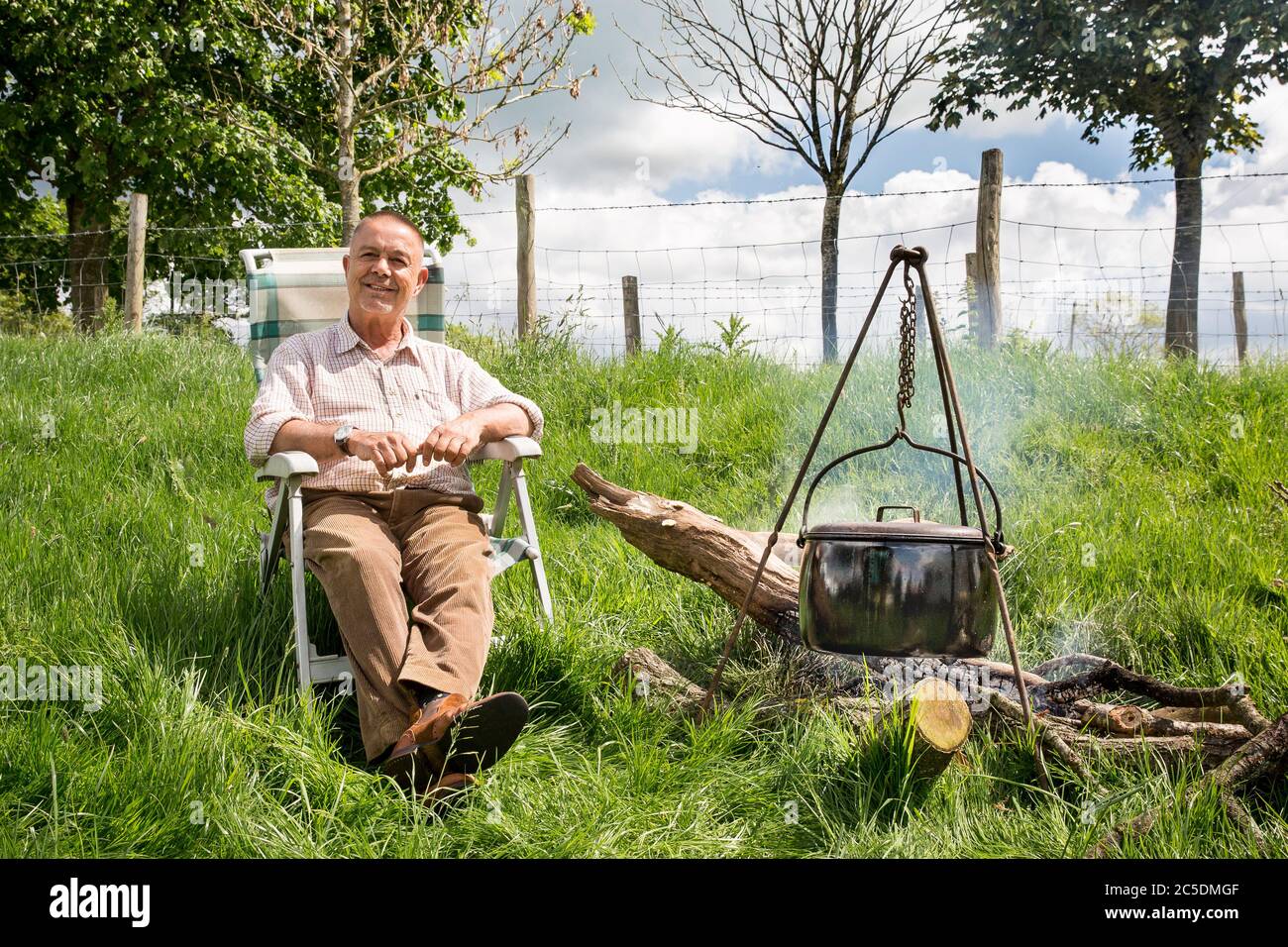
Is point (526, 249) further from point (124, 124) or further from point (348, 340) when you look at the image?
point (124, 124)

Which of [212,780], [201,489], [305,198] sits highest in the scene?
[305,198]

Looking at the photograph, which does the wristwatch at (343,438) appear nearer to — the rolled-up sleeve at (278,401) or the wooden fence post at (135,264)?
the rolled-up sleeve at (278,401)

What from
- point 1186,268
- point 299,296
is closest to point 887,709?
point 299,296

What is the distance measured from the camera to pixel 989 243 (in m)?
7.17

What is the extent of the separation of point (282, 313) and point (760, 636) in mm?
2364

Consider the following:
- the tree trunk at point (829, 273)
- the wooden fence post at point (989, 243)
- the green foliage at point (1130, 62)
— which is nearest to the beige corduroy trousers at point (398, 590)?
the wooden fence post at point (989, 243)

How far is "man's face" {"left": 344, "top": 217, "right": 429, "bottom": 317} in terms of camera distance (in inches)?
131

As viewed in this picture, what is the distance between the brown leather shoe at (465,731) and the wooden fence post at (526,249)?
5.96 metres

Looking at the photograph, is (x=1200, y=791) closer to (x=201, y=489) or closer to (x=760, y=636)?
(x=760, y=636)

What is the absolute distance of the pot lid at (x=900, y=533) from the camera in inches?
96.5

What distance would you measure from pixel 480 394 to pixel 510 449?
0.38 meters
